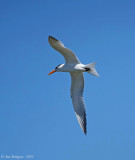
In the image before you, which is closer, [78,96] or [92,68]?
[92,68]

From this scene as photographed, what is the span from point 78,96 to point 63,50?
277 centimetres

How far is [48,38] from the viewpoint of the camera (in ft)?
40.3

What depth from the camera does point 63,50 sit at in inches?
499

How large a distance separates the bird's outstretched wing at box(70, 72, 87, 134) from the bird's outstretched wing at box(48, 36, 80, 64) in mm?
1030

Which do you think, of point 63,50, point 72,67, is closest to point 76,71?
point 72,67

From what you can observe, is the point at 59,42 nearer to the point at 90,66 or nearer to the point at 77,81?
the point at 90,66

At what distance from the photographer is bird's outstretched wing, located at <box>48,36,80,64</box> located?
1228 centimetres

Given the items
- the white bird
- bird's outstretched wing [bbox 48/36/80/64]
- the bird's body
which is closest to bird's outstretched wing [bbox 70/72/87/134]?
the white bird

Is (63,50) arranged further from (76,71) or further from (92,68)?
(92,68)

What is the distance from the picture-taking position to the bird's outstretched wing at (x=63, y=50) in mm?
12281

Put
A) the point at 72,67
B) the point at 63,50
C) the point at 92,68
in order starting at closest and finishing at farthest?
the point at 63,50, the point at 92,68, the point at 72,67

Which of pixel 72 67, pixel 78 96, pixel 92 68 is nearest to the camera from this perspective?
pixel 92 68

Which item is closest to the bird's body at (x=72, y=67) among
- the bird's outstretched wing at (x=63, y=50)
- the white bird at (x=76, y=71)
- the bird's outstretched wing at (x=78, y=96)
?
the white bird at (x=76, y=71)

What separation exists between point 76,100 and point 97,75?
85.5 inches
